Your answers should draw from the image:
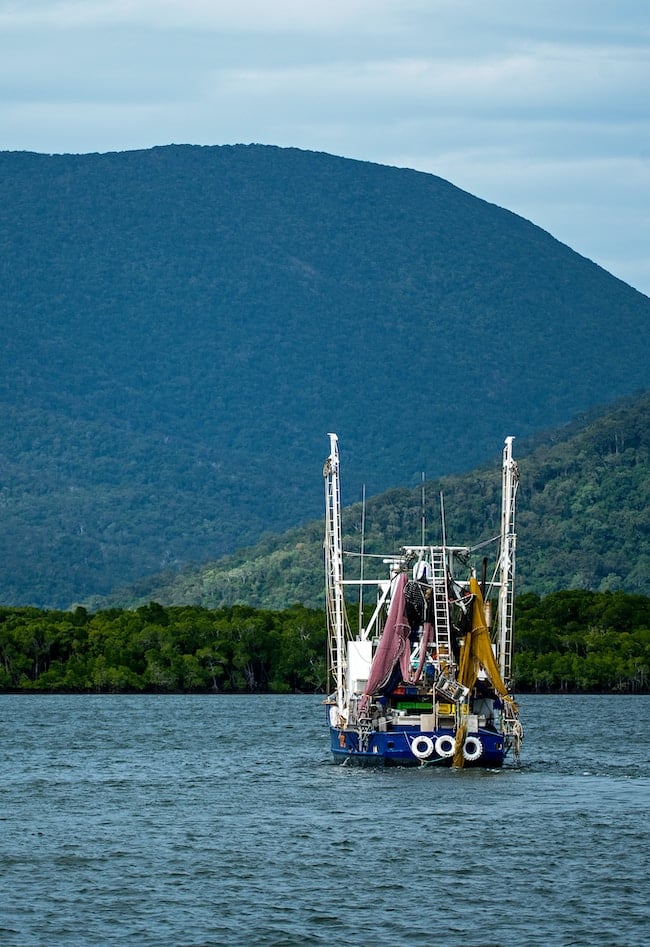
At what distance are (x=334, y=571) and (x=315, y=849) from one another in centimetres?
2635

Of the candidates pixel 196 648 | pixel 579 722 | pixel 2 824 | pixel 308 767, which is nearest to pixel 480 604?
pixel 308 767

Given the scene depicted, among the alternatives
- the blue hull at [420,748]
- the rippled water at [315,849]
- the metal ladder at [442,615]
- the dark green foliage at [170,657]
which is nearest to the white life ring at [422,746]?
the blue hull at [420,748]

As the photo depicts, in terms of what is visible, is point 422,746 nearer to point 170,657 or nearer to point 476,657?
point 476,657

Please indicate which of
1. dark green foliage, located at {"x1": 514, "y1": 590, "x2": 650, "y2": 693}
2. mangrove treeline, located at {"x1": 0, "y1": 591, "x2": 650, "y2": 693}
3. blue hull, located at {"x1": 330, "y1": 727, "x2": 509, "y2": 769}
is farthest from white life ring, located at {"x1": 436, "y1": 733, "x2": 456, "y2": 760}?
mangrove treeline, located at {"x1": 0, "y1": 591, "x2": 650, "y2": 693}

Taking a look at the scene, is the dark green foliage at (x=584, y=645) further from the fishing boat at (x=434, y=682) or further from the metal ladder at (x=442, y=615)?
the metal ladder at (x=442, y=615)

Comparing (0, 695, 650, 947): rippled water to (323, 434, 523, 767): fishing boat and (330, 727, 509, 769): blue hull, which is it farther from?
(323, 434, 523, 767): fishing boat

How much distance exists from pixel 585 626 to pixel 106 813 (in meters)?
129

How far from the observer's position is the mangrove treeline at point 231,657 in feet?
588

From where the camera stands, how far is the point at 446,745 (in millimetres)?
75812

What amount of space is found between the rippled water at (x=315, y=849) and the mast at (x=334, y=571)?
4.22 metres

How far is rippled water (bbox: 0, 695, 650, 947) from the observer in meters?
46.9

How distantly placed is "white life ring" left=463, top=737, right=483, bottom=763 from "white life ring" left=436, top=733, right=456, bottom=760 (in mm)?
466

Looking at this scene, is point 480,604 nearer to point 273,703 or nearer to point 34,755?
point 34,755

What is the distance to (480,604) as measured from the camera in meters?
75.6
